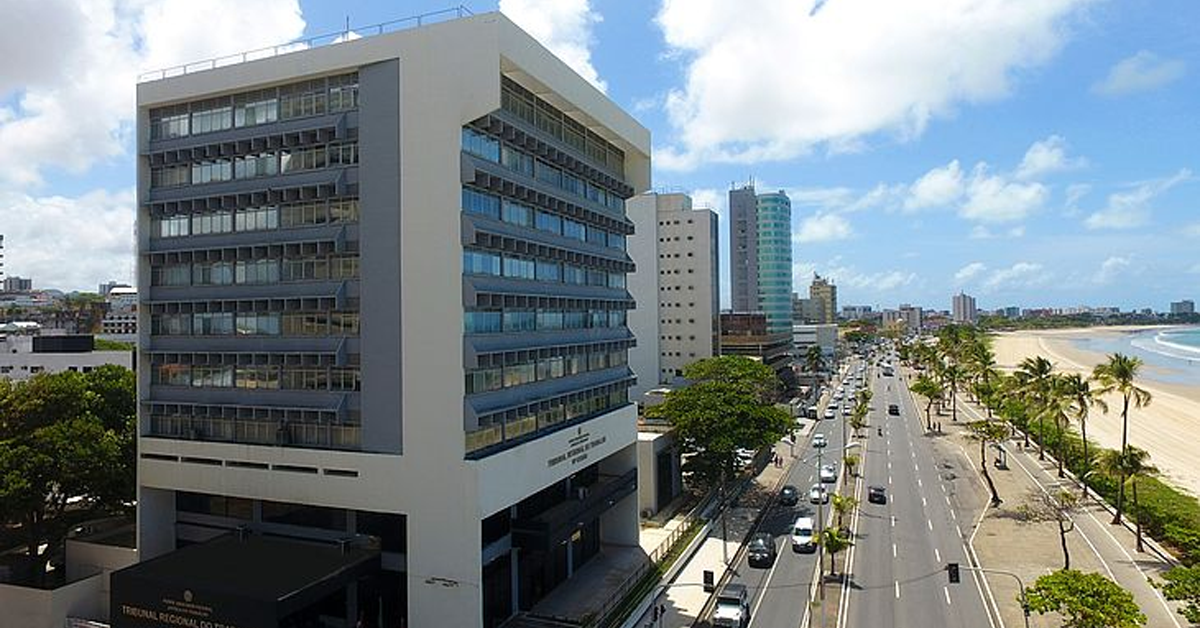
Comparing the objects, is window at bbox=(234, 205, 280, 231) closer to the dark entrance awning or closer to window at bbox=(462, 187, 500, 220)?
window at bbox=(462, 187, 500, 220)

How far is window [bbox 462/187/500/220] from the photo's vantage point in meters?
39.3

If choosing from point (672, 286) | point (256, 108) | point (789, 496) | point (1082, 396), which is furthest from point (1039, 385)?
point (256, 108)

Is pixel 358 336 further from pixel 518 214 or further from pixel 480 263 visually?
pixel 518 214

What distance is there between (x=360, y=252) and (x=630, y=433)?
26491mm

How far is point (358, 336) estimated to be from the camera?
40.0 meters

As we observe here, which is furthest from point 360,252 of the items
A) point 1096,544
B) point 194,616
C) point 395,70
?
point 1096,544

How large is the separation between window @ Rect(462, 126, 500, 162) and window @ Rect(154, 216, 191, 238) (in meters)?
18.1

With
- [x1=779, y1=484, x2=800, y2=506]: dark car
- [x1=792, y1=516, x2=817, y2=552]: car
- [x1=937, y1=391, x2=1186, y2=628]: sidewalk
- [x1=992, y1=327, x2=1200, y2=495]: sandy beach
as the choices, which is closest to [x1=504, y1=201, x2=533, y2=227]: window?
[x1=792, y1=516, x2=817, y2=552]: car

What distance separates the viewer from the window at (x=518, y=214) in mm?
43281

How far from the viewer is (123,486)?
48062mm

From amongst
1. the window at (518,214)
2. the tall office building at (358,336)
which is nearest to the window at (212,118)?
the tall office building at (358,336)

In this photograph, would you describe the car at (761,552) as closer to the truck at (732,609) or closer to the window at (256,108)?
the truck at (732,609)

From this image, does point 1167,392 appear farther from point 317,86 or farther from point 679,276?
point 317,86

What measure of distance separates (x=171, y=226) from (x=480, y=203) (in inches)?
764
